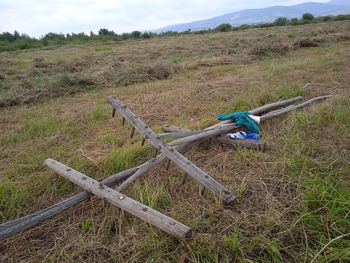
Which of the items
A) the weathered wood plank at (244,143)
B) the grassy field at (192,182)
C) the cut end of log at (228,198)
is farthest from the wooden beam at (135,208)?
the weathered wood plank at (244,143)

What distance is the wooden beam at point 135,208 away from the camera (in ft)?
5.96

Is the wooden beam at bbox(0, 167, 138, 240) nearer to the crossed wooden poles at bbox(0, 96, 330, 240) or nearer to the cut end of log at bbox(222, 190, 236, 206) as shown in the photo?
the crossed wooden poles at bbox(0, 96, 330, 240)

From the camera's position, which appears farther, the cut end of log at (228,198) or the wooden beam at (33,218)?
the cut end of log at (228,198)

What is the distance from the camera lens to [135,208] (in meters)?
2.01

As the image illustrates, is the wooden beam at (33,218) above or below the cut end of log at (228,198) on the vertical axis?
above

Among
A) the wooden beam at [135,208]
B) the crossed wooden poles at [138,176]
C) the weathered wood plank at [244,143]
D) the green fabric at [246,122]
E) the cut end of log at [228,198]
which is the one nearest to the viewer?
the wooden beam at [135,208]

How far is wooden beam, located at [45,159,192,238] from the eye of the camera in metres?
1.82

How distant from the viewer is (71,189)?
2742mm

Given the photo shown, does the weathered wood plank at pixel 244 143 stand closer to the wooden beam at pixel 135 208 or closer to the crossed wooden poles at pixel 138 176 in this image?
the crossed wooden poles at pixel 138 176

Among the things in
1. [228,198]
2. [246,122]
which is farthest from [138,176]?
[246,122]

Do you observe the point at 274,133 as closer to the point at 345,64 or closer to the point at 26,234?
the point at 26,234

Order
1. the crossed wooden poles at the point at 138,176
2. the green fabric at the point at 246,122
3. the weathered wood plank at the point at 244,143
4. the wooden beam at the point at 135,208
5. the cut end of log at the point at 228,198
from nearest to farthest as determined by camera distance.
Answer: the wooden beam at the point at 135,208 → the crossed wooden poles at the point at 138,176 → the cut end of log at the point at 228,198 → the weathered wood plank at the point at 244,143 → the green fabric at the point at 246,122

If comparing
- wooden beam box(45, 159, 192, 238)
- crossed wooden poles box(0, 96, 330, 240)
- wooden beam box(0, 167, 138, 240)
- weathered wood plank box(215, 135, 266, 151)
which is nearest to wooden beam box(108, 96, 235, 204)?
crossed wooden poles box(0, 96, 330, 240)

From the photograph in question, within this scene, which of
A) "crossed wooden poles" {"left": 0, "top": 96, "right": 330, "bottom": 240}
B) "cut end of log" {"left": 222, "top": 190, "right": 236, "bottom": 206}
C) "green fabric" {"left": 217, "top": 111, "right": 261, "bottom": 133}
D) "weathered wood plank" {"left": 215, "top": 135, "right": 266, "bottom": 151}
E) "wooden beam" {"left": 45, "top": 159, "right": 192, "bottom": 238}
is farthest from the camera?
"green fabric" {"left": 217, "top": 111, "right": 261, "bottom": 133}
